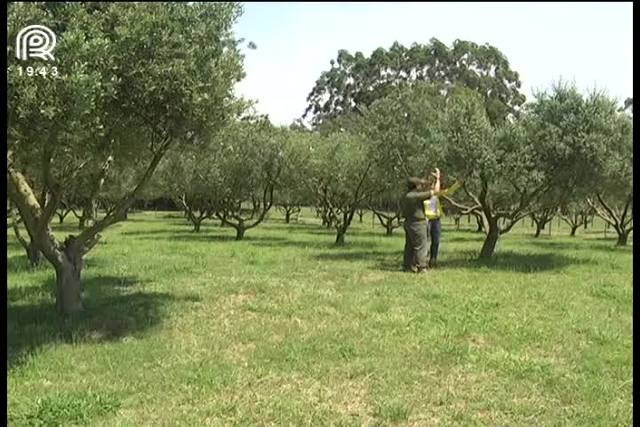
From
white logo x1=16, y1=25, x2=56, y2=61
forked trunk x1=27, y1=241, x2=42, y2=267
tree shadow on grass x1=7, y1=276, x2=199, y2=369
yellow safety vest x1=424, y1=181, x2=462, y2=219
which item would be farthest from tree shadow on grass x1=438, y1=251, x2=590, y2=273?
white logo x1=16, y1=25, x2=56, y2=61

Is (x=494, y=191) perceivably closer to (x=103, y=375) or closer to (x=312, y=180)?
(x=312, y=180)

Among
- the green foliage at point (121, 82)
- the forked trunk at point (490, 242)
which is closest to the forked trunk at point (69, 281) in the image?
the green foliage at point (121, 82)

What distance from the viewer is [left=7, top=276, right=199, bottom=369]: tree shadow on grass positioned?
26.1ft

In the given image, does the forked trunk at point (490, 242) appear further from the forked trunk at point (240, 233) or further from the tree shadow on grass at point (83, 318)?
the forked trunk at point (240, 233)

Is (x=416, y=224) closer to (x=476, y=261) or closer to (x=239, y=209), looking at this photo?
(x=476, y=261)

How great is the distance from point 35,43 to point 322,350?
4.69 meters

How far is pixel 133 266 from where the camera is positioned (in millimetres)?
15320

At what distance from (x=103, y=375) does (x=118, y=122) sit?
3.23 m

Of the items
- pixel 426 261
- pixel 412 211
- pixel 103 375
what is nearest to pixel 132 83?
pixel 103 375

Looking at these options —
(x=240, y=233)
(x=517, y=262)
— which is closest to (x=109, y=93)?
(x=517, y=262)

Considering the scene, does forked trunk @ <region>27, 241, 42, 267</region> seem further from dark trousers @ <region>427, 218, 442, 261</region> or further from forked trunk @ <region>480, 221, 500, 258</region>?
forked trunk @ <region>480, 221, 500, 258</region>

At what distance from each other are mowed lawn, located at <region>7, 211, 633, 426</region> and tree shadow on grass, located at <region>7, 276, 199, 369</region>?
0.11ft

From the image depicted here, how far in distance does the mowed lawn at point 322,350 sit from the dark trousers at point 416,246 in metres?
0.61

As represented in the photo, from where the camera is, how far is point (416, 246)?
14.5 metres
